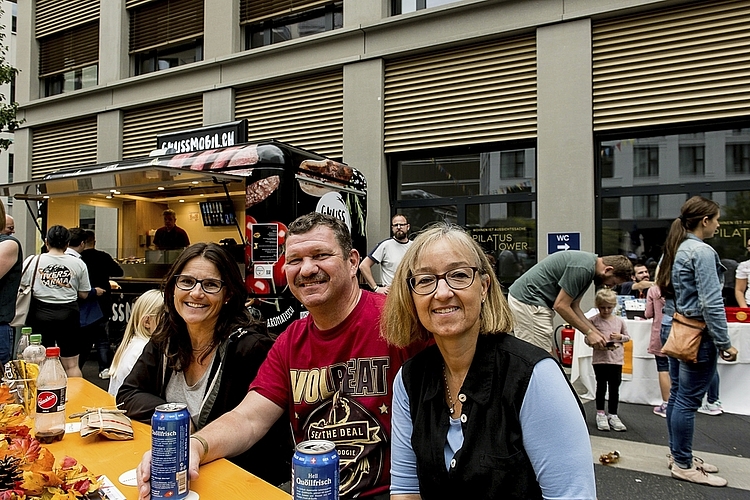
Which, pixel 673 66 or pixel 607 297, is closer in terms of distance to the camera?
pixel 607 297

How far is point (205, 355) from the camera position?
255 centimetres

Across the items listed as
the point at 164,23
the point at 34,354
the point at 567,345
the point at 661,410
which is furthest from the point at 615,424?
the point at 164,23

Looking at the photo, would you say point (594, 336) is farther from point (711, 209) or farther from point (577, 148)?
point (577, 148)

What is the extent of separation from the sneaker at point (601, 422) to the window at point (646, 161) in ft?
12.2

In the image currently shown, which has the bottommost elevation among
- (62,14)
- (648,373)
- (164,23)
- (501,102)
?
(648,373)

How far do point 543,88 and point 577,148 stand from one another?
0.99 m

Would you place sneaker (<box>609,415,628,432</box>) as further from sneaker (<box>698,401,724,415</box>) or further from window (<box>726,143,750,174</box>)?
window (<box>726,143,750,174</box>)

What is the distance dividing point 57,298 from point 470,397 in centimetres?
542

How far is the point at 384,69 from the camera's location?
886cm

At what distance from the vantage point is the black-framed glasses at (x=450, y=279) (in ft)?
5.66

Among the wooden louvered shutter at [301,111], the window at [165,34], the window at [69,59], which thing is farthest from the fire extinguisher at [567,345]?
the window at [69,59]

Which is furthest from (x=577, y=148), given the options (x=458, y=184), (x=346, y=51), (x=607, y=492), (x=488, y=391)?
(x=488, y=391)

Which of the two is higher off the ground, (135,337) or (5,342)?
(135,337)

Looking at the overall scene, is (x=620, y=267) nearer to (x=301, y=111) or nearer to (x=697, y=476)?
(x=697, y=476)
